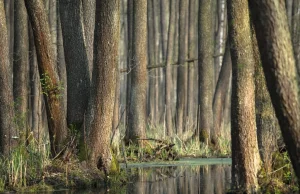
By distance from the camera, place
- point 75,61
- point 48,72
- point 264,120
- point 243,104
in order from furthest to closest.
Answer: point 75,61
point 48,72
point 264,120
point 243,104

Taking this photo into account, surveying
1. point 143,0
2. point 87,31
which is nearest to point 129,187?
point 87,31

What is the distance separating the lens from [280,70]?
8508 millimetres

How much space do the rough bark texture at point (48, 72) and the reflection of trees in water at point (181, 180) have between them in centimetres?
173

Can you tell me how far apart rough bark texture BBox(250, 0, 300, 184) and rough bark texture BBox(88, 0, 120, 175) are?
7064mm

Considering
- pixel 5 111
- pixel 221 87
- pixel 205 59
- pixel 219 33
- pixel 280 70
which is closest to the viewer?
pixel 280 70

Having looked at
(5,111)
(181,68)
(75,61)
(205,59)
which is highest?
(181,68)

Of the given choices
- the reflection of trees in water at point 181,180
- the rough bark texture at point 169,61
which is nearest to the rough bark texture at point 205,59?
the rough bark texture at point 169,61

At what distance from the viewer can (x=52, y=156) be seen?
15688 mm

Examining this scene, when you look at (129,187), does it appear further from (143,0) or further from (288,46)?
(143,0)

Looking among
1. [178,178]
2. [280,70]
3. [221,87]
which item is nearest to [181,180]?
[178,178]

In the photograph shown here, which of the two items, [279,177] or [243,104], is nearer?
[243,104]

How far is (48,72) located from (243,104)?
16.9 feet

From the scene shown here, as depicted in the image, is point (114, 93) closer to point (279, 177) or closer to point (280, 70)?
point (279, 177)

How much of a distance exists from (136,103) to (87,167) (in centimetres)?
754
